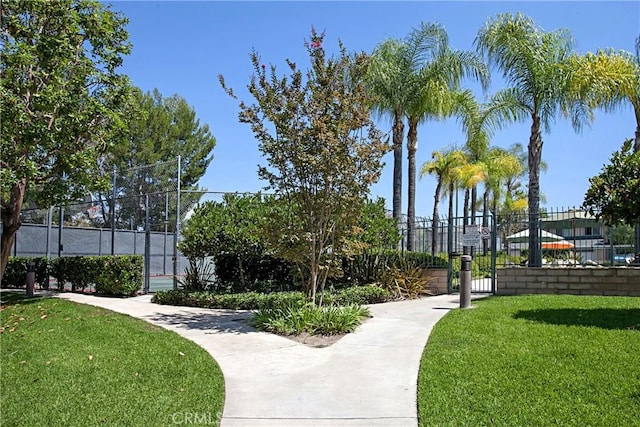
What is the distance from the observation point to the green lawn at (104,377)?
4.73 m

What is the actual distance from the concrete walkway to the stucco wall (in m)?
3.22

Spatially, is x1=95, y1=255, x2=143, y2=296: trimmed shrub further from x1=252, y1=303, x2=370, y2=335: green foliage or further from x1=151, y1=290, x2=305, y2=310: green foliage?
x1=252, y1=303, x2=370, y2=335: green foliage

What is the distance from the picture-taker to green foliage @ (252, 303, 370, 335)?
8.21 m

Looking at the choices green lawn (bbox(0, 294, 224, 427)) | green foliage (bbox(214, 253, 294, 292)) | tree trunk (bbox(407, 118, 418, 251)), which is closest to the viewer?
green lawn (bbox(0, 294, 224, 427))

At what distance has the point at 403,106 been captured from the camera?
57.0 ft

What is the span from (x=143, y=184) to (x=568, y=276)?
16.3 metres

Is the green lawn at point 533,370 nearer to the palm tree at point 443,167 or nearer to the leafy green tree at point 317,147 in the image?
the leafy green tree at point 317,147

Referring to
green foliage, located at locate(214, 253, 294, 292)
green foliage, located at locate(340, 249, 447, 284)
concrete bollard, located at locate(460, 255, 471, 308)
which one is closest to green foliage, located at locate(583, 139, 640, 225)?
concrete bollard, located at locate(460, 255, 471, 308)

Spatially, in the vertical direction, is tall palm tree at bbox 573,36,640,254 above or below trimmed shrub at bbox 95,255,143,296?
above

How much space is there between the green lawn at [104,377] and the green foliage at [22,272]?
8077 mm

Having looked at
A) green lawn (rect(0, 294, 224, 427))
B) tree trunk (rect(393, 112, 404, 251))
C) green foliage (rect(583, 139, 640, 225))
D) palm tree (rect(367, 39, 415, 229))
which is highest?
palm tree (rect(367, 39, 415, 229))

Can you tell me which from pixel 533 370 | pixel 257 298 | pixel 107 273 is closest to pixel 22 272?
pixel 107 273

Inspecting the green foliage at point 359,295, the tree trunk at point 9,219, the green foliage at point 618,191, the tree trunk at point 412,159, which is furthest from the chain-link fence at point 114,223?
the green foliage at point 618,191

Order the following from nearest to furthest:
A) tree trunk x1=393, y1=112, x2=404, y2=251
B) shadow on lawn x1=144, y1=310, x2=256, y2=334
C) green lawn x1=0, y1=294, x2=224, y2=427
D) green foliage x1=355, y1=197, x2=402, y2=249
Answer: green lawn x1=0, y1=294, x2=224, y2=427 < shadow on lawn x1=144, y1=310, x2=256, y2=334 < green foliage x1=355, y1=197, x2=402, y2=249 < tree trunk x1=393, y1=112, x2=404, y2=251
